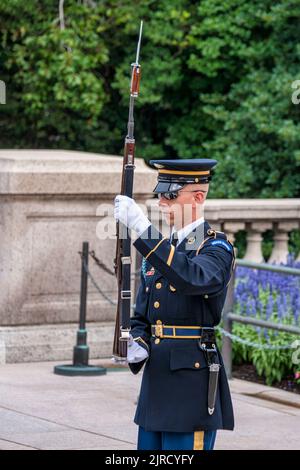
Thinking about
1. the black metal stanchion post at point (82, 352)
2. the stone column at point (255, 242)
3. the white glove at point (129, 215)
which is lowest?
the black metal stanchion post at point (82, 352)

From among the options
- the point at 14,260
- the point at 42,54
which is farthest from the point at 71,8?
the point at 14,260

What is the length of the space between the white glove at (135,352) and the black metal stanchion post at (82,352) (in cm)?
435

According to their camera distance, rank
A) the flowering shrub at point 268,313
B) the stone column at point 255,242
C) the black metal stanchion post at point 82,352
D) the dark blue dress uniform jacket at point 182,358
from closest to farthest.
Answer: the dark blue dress uniform jacket at point 182,358 → the flowering shrub at point 268,313 → the black metal stanchion post at point 82,352 → the stone column at point 255,242

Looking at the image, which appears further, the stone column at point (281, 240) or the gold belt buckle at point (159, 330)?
the stone column at point (281, 240)

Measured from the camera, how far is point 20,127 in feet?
50.6

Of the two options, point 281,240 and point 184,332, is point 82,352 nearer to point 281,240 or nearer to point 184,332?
point 281,240

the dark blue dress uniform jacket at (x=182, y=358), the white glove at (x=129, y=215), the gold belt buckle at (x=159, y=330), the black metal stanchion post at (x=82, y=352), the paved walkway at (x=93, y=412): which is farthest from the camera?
the black metal stanchion post at (x=82, y=352)

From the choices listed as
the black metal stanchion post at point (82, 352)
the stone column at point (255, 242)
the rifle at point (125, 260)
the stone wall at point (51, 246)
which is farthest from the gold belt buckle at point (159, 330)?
the stone column at point (255, 242)

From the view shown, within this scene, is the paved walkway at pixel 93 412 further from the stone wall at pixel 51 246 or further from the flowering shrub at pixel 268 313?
the stone wall at pixel 51 246

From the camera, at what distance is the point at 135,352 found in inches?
212

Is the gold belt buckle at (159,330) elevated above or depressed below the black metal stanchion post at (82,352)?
above

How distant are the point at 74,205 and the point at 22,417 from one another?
8.86ft

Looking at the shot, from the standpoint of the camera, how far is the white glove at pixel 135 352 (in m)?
5.36

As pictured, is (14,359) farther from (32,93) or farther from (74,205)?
(32,93)
